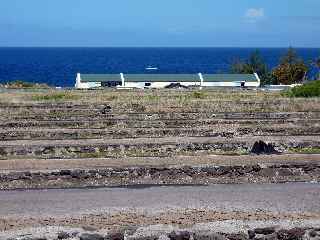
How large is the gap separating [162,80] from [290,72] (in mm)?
20035

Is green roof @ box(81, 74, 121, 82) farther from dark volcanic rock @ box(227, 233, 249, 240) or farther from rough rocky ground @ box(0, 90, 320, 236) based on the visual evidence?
dark volcanic rock @ box(227, 233, 249, 240)

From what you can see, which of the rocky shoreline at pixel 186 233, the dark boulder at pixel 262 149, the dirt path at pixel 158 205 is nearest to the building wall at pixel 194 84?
the dark boulder at pixel 262 149

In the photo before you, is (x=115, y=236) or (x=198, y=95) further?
(x=198, y=95)

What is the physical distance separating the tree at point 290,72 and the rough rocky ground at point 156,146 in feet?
138

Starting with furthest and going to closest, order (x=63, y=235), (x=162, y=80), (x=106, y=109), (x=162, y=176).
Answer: (x=162, y=80) < (x=106, y=109) < (x=162, y=176) < (x=63, y=235)

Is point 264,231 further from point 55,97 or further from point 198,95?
point 198,95

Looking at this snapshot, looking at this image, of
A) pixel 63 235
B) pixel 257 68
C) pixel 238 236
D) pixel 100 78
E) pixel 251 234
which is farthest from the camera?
pixel 257 68

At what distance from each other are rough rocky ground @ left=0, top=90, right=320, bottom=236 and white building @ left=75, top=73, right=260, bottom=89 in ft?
90.4

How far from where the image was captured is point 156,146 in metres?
27.3

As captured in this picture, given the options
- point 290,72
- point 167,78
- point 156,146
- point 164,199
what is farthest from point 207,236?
point 290,72

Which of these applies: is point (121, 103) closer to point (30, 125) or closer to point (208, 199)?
point (30, 125)

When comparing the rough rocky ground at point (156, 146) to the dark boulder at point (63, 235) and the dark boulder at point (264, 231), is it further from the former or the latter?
the dark boulder at point (63, 235)

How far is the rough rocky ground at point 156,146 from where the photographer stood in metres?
21.1

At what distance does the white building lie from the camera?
73.2 m
